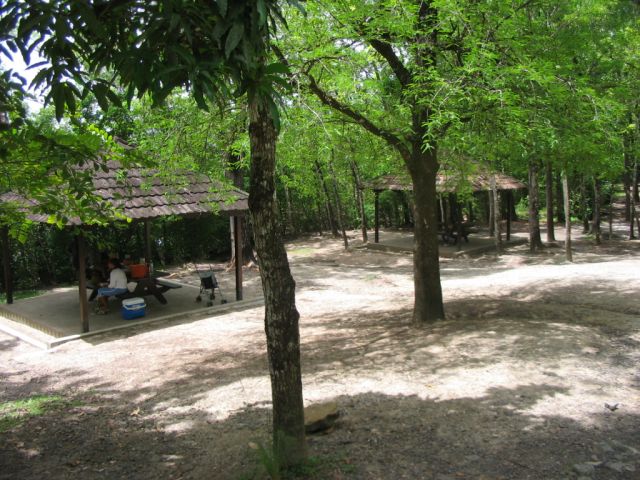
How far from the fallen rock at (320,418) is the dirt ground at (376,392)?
86 millimetres

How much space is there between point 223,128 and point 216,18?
15.7 ft

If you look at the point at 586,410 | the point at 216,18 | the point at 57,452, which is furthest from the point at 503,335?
the point at 216,18

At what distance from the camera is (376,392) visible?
19.7ft

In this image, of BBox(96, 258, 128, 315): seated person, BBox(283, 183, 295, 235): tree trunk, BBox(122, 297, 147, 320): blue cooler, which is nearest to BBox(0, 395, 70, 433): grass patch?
BBox(122, 297, 147, 320): blue cooler

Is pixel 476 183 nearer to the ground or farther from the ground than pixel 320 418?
farther from the ground

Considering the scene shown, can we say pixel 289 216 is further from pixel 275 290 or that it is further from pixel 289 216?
pixel 275 290

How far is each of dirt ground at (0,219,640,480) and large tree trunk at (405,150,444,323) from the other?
1.67 ft

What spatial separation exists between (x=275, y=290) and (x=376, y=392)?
9.01 ft

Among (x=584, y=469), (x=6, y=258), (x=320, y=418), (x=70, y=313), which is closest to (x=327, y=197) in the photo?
(x=70, y=313)

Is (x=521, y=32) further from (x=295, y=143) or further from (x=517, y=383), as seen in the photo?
(x=517, y=383)

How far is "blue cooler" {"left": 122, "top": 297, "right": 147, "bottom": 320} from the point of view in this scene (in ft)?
37.0

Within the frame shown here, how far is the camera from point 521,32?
759 centimetres

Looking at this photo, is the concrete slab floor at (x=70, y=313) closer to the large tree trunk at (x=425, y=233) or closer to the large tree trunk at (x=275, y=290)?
the large tree trunk at (x=425, y=233)

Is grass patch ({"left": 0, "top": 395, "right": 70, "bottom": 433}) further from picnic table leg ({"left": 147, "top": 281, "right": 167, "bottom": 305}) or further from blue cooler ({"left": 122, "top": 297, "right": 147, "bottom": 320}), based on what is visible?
picnic table leg ({"left": 147, "top": 281, "right": 167, "bottom": 305})
